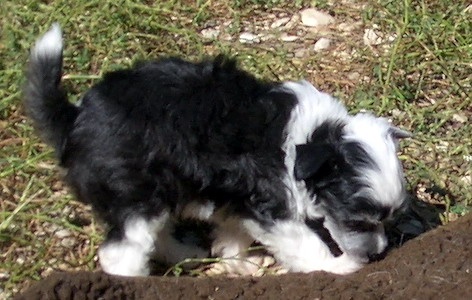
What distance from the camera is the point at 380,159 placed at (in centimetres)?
448

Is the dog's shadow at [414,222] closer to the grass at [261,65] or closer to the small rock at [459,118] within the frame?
the grass at [261,65]

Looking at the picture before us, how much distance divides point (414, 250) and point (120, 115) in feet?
5.15

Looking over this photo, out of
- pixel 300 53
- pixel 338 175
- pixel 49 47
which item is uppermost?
pixel 49 47

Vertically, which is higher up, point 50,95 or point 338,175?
point 50,95

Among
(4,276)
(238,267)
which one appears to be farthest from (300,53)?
(4,276)

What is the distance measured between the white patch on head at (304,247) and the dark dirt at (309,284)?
15 centimetres

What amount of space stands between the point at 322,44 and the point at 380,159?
2.27 m

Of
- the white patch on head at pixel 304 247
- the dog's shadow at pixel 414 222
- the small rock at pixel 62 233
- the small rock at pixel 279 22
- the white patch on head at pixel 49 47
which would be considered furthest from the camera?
the small rock at pixel 279 22

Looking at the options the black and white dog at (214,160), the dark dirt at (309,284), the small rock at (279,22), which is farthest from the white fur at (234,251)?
the small rock at (279,22)

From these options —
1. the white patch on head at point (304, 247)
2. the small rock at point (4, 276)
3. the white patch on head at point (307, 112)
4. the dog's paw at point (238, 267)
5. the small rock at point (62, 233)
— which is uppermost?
the white patch on head at point (307, 112)

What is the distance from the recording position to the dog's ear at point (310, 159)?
173 inches

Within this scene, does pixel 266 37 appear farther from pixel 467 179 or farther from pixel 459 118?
pixel 467 179

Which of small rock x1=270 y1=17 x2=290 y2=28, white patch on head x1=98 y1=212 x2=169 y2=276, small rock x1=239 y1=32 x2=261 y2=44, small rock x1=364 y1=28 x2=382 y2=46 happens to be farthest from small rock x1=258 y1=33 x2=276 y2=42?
white patch on head x1=98 y1=212 x2=169 y2=276

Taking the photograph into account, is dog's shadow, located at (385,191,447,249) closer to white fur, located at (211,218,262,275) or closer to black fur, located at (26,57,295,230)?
white fur, located at (211,218,262,275)
